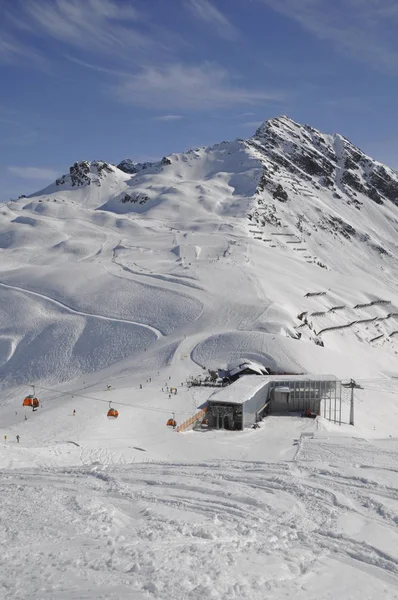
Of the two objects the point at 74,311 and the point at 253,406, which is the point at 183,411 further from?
the point at 74,311

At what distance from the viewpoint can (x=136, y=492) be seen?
15.6 metres

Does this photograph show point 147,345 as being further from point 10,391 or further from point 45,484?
point 45,484

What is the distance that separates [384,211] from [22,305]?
130m

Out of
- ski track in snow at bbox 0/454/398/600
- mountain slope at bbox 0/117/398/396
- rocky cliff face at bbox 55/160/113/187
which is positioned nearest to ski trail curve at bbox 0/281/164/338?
mountain slope at bbox 0/117/398/396

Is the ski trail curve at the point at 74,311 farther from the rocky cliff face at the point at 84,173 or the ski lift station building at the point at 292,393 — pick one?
the rocky cliff face at the point at 84,173

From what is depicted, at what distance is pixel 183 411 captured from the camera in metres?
37.0

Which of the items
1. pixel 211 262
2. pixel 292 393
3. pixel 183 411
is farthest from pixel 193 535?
pixel 211 262

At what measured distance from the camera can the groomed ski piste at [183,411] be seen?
10875 millimetres

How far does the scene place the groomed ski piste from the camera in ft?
35.7

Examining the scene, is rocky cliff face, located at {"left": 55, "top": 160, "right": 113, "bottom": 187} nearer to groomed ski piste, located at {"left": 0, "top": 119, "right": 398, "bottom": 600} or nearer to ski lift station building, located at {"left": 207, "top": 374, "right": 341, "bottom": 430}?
groomed ski piste, located at {"left": 0, "top": 119, "right": 398, "bottom": 600}

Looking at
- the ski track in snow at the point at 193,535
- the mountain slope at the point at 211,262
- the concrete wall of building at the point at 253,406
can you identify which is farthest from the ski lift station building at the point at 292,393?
the ski track in snow at the point at 193,535

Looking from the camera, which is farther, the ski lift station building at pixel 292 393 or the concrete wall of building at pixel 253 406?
the ski lift station building at pixel 292 393

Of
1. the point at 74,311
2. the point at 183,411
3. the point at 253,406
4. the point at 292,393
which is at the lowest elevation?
the point at 183,411

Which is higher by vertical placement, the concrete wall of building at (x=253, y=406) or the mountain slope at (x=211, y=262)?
the mountain slope at (x=211, y=262)
